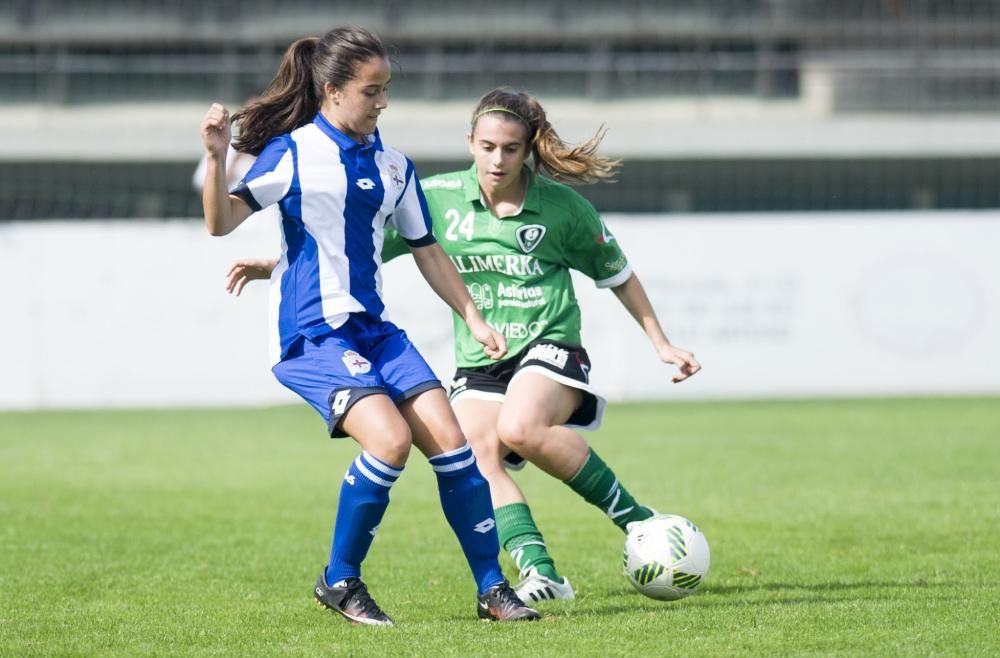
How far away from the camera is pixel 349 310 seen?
469cm

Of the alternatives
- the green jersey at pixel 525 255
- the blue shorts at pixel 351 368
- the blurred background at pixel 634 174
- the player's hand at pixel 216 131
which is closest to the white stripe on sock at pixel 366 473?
the blue shorts at pixel 351 368

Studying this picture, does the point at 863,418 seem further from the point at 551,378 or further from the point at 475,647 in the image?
the point at 475,647

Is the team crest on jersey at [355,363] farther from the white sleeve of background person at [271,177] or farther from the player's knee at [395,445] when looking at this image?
the white sleeve of background person at [271,177]

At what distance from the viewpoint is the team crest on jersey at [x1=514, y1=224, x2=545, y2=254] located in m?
5.65

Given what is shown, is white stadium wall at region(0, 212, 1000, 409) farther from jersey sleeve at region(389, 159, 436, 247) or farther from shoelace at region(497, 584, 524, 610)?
shoelace at region(497, 584, 524, 610)

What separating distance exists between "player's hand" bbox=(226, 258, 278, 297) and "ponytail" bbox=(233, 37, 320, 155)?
378mm

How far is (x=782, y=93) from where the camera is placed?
26594mm

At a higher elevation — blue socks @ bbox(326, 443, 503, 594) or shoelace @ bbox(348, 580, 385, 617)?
blue socks @ bbox(326, 443, 503, 594)

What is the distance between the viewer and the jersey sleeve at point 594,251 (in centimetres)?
573

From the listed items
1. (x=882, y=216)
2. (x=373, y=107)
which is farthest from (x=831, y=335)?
(x=373, y=107)

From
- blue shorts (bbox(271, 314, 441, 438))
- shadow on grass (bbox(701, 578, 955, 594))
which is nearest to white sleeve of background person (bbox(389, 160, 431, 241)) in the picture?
blue shorts (bbox(271, 314, 441, 438))

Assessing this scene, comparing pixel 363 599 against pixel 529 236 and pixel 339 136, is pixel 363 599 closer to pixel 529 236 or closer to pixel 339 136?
pixel 339 136

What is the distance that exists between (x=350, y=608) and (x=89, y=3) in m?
25.4

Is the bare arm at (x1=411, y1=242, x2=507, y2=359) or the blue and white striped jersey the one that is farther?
the bare arm at (x1=411, y1=242, x2=507, y2=359)
